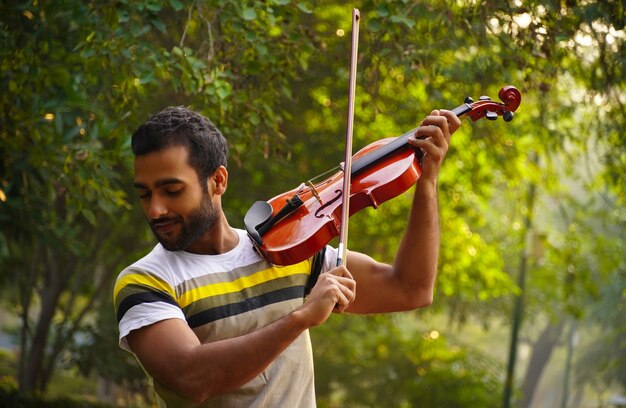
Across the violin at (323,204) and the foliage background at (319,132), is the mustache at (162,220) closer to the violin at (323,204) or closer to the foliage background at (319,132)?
the violin at (323,204)

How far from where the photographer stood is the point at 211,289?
234cm

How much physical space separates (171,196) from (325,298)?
0.46 m

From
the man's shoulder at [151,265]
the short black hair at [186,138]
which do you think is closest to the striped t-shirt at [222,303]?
the man's shoulder at [151,265]

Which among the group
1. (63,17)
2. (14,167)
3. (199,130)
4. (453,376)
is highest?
(63,17)

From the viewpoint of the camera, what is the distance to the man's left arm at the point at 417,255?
2.61m

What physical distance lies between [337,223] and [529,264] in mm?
12409

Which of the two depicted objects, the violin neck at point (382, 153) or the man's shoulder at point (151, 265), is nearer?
the man's shoulder at point (151, 265)

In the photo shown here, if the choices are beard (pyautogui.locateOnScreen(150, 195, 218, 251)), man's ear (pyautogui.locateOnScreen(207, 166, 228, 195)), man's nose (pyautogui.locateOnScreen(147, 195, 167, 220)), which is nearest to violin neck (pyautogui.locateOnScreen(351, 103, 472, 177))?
man's ear (pyautogui.locateOnScreen(207, 166, 228, 195))

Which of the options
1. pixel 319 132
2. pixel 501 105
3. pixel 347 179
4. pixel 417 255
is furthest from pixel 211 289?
pixel 319 132

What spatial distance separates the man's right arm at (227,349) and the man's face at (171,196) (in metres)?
0.22

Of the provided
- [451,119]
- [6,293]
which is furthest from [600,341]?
[451,119]

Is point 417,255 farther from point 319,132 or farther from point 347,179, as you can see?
point 319,132

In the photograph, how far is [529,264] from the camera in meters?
14.6

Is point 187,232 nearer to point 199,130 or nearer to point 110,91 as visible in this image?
point 199,130
